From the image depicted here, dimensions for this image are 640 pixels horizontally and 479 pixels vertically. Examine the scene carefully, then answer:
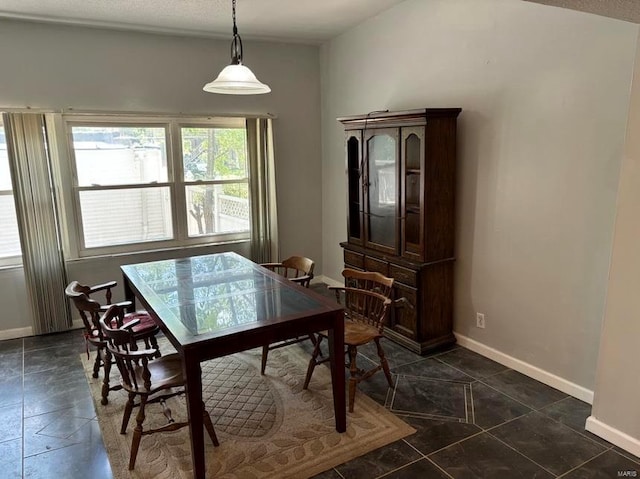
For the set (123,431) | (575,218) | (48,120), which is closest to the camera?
(123,431)

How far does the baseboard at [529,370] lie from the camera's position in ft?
9.48

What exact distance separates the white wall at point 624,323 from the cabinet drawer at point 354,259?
2.03 metres

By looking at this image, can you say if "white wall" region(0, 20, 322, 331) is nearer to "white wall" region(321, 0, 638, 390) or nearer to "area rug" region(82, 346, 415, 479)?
"white wall" region(321, 0, 638, 390)

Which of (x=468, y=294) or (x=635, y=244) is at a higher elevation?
(x=635, y=244)

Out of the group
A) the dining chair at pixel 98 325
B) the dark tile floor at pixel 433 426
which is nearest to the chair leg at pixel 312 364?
the dark tile floor at pixel 433 426

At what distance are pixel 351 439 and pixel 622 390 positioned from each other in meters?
1.43

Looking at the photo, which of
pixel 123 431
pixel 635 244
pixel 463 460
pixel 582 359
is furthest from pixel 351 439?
pixel 635 244

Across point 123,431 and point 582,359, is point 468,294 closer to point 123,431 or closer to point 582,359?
point 582,359

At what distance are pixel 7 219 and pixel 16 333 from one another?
101cm

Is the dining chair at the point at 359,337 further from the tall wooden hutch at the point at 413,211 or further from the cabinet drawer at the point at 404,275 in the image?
the tall wooden hutch at the point at 413,211

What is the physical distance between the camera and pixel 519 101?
3.04 meters

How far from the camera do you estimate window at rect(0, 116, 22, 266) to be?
154 inches

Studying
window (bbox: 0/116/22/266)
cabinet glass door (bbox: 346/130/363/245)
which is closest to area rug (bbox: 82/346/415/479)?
cabinet glass door (bbox: 346/130/363/245)

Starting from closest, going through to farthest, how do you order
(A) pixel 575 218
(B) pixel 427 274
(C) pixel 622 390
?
(C) pixel 622 390 < (A) pixel 575 218 < (B) pixel 427 274
